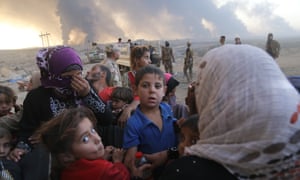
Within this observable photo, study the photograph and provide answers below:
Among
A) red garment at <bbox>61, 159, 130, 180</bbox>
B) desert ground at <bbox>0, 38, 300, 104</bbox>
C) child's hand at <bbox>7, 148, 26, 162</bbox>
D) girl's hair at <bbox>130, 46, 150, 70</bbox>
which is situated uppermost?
girl's hair at <bbox>130, 46, 150, 70</bbox>

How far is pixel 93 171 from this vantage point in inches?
66.8

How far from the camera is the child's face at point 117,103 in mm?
3354

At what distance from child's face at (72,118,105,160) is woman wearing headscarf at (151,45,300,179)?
652 millimetres

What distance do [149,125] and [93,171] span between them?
62 centimetres

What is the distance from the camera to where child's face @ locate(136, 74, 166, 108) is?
234 centimetres

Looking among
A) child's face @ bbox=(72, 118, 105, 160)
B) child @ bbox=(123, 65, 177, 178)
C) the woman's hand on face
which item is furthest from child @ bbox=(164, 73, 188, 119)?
child's face @ bbox=(72, 118, 105, 160)

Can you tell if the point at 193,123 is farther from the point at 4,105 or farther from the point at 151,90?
the point at 4,105

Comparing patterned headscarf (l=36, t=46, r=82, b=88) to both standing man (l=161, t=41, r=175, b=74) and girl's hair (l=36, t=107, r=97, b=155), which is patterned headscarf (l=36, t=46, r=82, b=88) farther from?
standing man (l=161, t=41, r=175, b=74)

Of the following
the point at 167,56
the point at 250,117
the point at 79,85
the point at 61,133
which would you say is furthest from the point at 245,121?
the point at 167,56

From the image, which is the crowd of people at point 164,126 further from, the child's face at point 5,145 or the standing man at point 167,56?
the standing man at point 167,56

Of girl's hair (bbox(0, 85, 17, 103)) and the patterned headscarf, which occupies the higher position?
the patterned headscarf

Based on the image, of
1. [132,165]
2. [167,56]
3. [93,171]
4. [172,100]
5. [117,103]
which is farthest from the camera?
[167,56]

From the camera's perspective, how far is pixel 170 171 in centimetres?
130

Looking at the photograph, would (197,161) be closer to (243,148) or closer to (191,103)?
(243,148)
